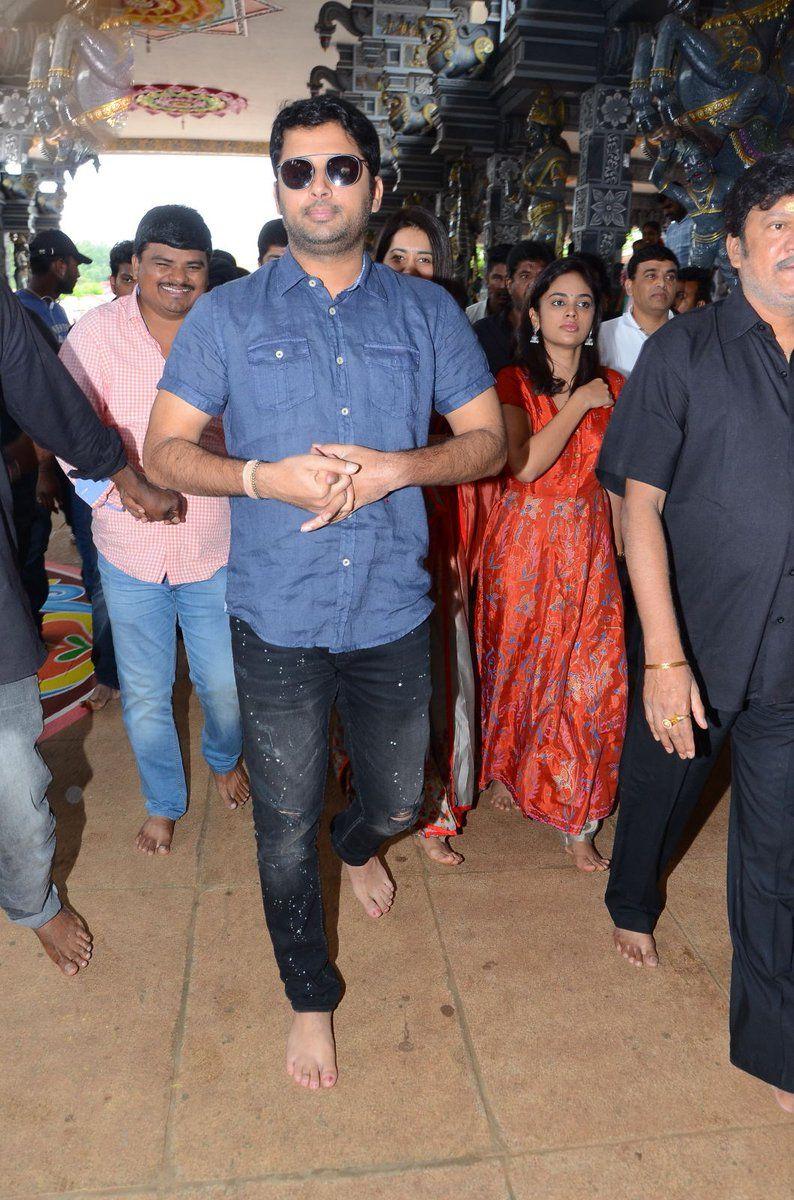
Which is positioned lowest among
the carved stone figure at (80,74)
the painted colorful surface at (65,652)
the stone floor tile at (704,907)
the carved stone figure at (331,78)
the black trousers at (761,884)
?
the stone floor tile at (704,907)

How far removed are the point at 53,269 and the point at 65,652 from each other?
2352 mm

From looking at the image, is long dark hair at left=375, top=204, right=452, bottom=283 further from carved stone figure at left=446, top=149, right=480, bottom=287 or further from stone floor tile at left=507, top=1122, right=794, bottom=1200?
carved stone figure at left=446, top=149, right=480, bottom=287

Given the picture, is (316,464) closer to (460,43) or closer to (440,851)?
(440,851)

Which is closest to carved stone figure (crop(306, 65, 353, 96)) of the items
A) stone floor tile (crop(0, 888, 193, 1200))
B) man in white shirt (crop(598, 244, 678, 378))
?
man in white shirt (crop(598, 244, 678, 378))

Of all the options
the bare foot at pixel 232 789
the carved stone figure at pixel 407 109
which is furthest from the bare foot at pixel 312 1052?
the carved stone figure at pixel 407 109

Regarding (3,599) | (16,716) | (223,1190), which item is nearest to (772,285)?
(3,599)

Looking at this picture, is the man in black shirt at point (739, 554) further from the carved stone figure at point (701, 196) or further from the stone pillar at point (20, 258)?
the stone pillar at point (20, 258)

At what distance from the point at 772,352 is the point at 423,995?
5.66ft

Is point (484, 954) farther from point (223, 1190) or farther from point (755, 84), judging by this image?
point (755, 84)

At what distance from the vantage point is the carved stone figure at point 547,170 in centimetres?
721

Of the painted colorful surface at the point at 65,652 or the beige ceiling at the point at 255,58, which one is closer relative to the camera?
the painted colorful surface at the point at 65,652

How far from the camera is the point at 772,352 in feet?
5.95

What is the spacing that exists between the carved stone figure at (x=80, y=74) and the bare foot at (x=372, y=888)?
8.24 metres

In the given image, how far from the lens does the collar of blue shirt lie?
1.70 m
